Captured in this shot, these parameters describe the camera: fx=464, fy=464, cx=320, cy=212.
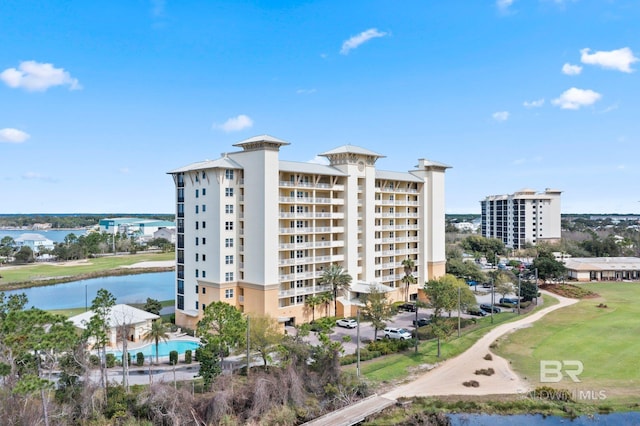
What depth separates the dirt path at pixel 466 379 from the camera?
102ft

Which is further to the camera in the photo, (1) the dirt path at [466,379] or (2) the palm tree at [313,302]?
(2) the palm tree at [313,302]

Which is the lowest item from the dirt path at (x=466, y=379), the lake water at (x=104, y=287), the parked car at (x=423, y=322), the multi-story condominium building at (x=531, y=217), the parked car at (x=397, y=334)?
the lake water at (x=104, y=287)

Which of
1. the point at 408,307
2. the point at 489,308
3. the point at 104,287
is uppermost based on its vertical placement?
the point at 408,307

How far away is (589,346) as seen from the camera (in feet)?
131

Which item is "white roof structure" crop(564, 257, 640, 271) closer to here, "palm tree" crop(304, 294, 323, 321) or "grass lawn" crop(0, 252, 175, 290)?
"palm tree" crop(304, 294, 323, 321)

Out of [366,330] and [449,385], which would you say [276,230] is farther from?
[449,385]

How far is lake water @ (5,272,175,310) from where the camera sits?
69269 mm

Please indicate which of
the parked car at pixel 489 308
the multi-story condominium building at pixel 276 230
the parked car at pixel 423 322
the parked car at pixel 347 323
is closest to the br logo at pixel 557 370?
the parked car at pixel 423 322

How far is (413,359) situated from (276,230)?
18.1 meters

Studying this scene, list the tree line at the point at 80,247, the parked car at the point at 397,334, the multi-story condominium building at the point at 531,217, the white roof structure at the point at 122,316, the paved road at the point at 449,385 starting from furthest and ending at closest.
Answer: the multi-story condominium building at the point at 531,217, the tree line at the point at 80,247, the parked car at the point at 397,334, the white roof structure at the point at 122,316, the paved road at the point at 449,385

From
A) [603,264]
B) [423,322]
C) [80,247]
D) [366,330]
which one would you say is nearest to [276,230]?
[366,330]

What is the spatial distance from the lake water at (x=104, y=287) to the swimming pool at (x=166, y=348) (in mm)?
25989

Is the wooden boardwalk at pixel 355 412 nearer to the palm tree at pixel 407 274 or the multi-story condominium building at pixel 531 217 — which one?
the palm tree at pixel 407 274


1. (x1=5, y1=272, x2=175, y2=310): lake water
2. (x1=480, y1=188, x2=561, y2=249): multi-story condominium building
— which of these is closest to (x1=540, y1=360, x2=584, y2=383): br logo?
(x1=5, y1=272, x2=175, y2=310): lake water
